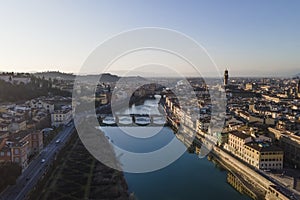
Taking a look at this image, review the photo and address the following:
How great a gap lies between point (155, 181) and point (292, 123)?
3108mm

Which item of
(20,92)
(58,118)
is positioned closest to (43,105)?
(58,118)

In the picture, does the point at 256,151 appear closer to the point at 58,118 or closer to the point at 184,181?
the point at 184,181

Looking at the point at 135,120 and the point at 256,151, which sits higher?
the point at 256,151

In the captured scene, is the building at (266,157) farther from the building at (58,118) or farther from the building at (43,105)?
the building at (43,105)

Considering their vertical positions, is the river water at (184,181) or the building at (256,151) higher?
the building at (256,151)

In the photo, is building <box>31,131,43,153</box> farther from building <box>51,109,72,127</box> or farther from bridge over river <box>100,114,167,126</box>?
bridge over river <box>100,114,167,126</box>

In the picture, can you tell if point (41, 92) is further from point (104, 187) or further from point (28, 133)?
point (104, 187)

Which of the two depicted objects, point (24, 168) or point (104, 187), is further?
point (24, 168)

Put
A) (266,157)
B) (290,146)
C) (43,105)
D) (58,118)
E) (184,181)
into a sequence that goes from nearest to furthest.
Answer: (184,181) < (266,157) < (290,146) < (58,118) < (43,105)

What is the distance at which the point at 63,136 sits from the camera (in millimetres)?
5977

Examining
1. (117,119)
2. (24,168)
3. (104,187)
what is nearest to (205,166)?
(104,187)

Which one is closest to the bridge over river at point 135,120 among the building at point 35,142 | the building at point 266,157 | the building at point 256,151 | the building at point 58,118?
the building at point 58,118

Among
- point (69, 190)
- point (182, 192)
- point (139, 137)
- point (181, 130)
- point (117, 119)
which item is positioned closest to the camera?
point (69, 190)

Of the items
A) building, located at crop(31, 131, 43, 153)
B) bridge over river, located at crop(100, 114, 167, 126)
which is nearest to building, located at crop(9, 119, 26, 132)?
building, located at crop(31, 131, 43, 153)
